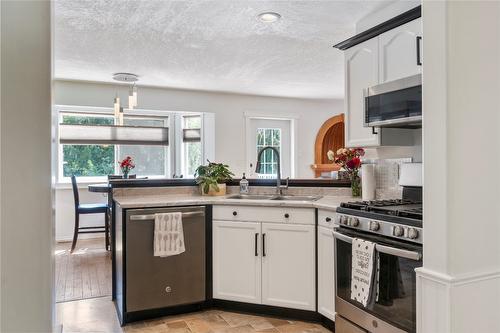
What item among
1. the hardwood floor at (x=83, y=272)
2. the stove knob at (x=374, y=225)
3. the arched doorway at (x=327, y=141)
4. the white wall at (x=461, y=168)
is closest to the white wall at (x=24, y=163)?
the white wall at (x=461, y=168)

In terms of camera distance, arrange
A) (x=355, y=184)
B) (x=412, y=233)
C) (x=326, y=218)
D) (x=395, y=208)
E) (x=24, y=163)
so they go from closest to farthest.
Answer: (x=24, y=163) → (x=412, y=233) → (x=395, y=208) → (x=326, y=218) → (x=355, y=184)

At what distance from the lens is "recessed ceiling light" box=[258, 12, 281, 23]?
2.92 metres

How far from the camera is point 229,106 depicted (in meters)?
6.30

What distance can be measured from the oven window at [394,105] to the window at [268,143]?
416 centimetres

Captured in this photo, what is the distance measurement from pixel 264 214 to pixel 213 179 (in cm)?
74

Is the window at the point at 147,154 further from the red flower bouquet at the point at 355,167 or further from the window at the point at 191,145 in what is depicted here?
the red flower bouquet at the point at 355,167

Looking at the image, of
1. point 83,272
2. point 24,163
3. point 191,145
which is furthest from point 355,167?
point 191,145

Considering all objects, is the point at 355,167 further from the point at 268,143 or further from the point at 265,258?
the point at 268,143

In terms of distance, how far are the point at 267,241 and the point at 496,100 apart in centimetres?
176

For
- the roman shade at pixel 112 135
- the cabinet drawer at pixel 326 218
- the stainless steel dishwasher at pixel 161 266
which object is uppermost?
the roman shade at pixel 112 135

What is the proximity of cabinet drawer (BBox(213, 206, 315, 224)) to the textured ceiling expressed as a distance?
1.47m

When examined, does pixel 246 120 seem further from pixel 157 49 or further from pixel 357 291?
pixel 357 291

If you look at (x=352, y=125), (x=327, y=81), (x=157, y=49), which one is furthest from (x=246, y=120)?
(x=352, y=125)

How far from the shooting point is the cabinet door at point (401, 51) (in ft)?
7.68
